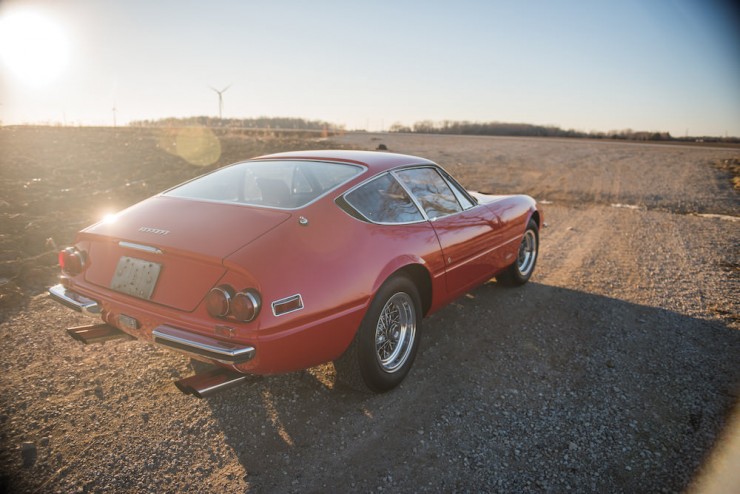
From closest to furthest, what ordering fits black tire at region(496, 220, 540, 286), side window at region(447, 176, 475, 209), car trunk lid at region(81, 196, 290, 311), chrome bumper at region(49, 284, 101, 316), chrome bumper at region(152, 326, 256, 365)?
1. chrome bumper at region(152, 326, 256, 365)
2. car trunk lid at region(81, 196, 290, 311)
3. chrome bumper at region(49, 284, 101, 316)
4. side window at region(447, 176, 475, 209)
5. black tire at region(496, 220, 540, 286)

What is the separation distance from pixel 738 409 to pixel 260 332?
3051mm

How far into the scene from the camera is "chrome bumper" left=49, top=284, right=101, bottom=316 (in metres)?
2.79

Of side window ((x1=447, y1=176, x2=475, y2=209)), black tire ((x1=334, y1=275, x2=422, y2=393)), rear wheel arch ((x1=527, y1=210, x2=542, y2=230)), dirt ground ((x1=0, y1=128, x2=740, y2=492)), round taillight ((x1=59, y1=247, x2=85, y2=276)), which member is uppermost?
side window ((x1=447, y1=176, x2=475, y2=209))

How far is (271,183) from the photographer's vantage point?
10.8ft

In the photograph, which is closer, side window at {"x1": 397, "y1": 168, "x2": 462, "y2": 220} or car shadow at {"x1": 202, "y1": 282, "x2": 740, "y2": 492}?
car shadow at {"x1": 202, "y1": 282, "x2": 740, "y2": 492}

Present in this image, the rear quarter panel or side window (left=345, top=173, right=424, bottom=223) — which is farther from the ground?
side window (left=345, top=173, right=424, bottom=223)

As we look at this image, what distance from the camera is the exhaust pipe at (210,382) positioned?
7.44 feet

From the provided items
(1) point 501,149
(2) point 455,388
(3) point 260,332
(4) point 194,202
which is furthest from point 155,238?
(1) point 501,149

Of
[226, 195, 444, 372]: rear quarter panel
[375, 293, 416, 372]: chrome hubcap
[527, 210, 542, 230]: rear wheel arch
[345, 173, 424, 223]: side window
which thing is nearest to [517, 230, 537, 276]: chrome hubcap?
[527, 210, 542, 230]: rear wheel arch

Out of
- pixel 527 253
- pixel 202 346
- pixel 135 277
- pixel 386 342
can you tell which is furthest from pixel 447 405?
pixel 527 253

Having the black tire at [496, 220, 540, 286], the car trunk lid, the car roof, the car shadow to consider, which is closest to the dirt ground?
the car shadow

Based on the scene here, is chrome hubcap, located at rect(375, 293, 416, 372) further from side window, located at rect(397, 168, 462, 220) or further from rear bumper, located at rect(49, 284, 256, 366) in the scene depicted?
rear bumper, located at rect(49, 284, 256, 366)

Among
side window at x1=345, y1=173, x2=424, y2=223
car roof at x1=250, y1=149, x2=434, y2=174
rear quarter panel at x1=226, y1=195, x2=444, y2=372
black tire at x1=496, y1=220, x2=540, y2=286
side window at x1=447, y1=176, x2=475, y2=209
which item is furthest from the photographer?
black tire at x1=496, y1=220, x2=540, y2=286

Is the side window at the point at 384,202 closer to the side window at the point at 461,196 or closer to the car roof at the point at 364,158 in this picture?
the car roof at the point at 364,158
